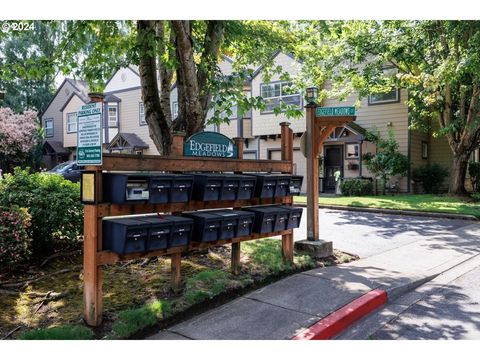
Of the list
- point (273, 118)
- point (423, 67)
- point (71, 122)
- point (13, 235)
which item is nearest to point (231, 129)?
point (273, 118)

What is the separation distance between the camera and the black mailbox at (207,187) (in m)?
5.23

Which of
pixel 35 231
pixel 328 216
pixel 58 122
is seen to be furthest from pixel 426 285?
pixel 58 122

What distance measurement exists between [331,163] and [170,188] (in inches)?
722

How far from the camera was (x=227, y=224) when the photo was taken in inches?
213

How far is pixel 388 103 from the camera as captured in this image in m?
20.3

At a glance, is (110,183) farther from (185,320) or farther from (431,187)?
(431,187)

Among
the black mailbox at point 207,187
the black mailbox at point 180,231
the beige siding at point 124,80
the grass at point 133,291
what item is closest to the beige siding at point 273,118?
the beige siding at point 124,80

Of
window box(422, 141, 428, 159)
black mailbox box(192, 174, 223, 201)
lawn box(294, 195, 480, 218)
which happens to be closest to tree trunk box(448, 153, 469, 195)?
lawn box(294, 195, 480, 218)

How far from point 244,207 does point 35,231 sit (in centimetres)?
315

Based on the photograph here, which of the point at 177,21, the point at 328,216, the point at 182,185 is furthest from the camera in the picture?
the point at 328,216

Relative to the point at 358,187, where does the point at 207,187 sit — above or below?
above

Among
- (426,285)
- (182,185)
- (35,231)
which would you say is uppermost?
(182,185)

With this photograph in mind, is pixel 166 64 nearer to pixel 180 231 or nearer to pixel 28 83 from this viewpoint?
pixel 180 231

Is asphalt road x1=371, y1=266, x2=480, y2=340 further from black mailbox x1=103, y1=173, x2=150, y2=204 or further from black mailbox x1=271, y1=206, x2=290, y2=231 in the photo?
black mailbox x1=103, y1=173, x2=150, y2=204
